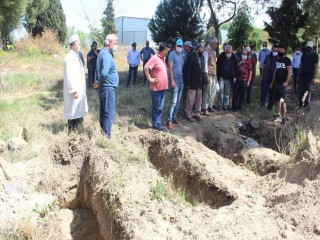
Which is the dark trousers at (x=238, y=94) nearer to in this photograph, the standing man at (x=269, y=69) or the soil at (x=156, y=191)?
the standing man at (x=269, y=69)

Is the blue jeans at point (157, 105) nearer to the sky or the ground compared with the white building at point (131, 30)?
nearer to the ground

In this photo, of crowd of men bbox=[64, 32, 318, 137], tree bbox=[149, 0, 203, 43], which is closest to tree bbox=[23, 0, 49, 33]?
tree bbox=[149, 0, 203, 43]

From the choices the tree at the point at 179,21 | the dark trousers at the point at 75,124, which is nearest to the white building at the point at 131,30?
the tree at the point at 179,21

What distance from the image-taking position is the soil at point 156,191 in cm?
366

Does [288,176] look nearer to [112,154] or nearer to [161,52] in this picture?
[112,154]

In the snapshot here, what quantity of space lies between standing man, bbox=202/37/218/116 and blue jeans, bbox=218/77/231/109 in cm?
32

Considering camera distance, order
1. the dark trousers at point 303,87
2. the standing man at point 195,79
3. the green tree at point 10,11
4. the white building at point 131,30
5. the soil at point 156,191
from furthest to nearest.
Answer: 1. the white building at point 131,30
2. the green tree at point 10,11
3. the dark trousers at point 303,87
4. the standing man at point 195,79
5. the soil at point 156,191

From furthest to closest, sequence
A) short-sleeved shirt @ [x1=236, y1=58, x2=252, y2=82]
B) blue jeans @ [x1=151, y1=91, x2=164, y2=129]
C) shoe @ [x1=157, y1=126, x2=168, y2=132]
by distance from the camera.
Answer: short-sleeved shirt @ [x1=236, y1=58, x2=252, y2=82]
shoe @ [x1=157, y1=126, x2=168, y2=132]
blue jeans @ [x1=151, y1=91, x2=164, y2=129]

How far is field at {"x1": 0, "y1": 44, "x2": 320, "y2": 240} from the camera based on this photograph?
12.3ft

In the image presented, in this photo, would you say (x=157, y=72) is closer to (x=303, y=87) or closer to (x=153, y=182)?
(x=153, y=182)

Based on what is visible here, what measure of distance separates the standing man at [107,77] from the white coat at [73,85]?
335 mm

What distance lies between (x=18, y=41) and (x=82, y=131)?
23.3 metres

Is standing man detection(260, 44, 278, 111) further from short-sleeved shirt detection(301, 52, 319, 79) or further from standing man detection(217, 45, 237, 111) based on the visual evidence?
standing man detection(217, 45, 237, 111)

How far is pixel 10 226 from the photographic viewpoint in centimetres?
456
